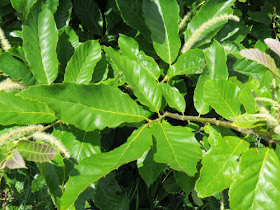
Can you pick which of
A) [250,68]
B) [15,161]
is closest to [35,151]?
[15,161]

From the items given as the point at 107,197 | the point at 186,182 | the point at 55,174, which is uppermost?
the point at 55,174

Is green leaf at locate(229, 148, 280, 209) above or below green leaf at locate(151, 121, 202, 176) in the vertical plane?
below

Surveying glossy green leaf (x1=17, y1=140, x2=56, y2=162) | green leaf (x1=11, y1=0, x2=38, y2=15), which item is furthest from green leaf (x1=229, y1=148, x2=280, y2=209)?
green leaf (x1=11, y1=0, x2=38, y2=15)

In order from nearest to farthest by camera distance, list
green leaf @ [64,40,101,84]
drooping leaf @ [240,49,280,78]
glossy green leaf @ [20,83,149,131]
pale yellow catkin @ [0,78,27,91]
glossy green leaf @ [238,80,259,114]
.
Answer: drooping leaf @ [240,49,280,78] < glossy green leaf @ [20,83,149,131] < glossy green leaf @ [238,80,259,114] < pale yellow catkin @ [0,78,27,91] < green leaf @ [64,40,101,84]

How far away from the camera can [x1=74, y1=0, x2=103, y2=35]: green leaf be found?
182 centimetres

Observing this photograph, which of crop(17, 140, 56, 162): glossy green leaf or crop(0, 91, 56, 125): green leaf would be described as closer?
crop(17, 140, 56, 162): glossy green leaf

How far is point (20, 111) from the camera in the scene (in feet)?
3.74

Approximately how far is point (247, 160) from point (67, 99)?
0.63 meters

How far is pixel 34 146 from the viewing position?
93cm

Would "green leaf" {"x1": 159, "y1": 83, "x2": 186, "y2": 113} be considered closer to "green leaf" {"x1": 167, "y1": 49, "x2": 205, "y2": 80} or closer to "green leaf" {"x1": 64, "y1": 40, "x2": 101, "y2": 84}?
"green leaf" {"x1": 167, "y1": 49, "x2": 205, "y2": 80}

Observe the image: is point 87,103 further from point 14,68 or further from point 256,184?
point 256,184

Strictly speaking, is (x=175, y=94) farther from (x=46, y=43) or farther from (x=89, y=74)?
(x=46, y=43)

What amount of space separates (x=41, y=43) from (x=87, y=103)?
439mm

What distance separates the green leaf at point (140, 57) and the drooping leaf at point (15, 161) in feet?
2.16
